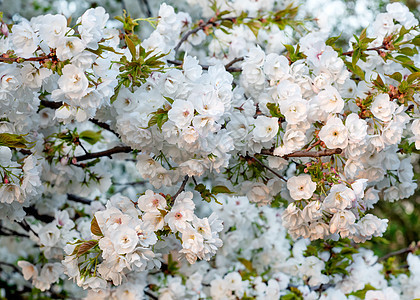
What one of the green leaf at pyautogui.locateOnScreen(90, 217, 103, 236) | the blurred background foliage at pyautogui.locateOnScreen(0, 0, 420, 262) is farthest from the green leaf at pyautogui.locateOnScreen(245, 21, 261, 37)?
the green leaf at pyautogui.locateOnScreen(90, 217, 103, 236)

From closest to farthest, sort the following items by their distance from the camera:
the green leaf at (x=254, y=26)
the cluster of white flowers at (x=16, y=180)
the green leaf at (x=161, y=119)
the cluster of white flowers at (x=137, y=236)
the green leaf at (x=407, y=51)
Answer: the cluster of white flowers at (x=137, y=236)
the green leaf at (x=161, y=119)
the cluster of white flowers at (x=16, y=180)
the green leaf at (x=407, y=51)
the green leaf at (x=254, y=26)

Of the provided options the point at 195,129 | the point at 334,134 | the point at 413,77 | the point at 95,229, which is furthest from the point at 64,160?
the point at 413,77

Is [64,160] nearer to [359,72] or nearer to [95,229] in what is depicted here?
[95,229]

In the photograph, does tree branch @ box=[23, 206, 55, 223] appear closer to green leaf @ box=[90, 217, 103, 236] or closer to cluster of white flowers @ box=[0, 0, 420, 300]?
cluster of white flowers @ box=[0, 0, 420, 300]

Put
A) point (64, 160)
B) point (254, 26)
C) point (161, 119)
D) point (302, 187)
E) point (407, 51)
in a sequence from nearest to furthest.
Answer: point (161, 119), point (302, 187), point (407, 51), point (64, 160), point (254, 26)

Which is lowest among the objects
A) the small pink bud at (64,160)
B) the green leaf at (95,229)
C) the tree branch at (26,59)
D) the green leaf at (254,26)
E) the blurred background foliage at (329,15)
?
the blurred background foliage at (329,15)

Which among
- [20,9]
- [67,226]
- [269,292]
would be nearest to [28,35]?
[67,226]

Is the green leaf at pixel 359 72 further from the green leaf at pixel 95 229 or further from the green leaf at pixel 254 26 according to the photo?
the green leaf at pixel 95 229

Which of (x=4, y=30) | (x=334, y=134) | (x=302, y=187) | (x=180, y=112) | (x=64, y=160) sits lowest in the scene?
(x=64, y=160)

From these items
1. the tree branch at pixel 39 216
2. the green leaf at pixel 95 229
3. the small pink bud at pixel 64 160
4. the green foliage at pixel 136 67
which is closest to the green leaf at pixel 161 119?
the green foliage at pixel 136 67

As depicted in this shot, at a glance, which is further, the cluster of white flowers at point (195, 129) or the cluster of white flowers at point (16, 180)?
the cluster of white flowers at point (16, 180)

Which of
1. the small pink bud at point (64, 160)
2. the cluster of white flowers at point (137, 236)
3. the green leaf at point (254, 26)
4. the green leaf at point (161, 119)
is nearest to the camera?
the cluster of white flowers at point (137, 236)

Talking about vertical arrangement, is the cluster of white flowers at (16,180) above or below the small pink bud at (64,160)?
above

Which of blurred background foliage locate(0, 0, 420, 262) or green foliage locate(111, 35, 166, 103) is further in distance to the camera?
blurred background foliage locate(0, 0, 420, 262)
